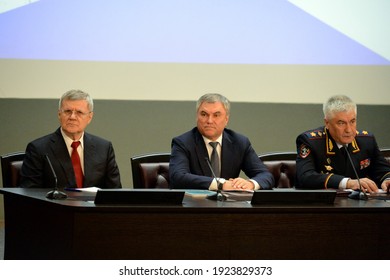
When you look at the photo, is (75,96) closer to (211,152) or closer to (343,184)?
(211,152)

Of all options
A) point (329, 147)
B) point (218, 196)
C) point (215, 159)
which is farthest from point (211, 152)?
point (218, 196)

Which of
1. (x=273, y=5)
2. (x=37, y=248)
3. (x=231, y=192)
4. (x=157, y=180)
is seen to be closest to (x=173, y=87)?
(x=273, y=5)

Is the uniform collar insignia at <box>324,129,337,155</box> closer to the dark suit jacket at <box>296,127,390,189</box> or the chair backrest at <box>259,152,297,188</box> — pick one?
the dark suit jacket at <box>296,127,390,189</box>

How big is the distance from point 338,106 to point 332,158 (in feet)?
1.02

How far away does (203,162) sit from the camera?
3.99 metres

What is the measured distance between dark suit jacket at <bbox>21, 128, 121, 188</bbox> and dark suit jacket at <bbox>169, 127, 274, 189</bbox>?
355 mm

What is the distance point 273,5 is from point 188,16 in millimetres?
663

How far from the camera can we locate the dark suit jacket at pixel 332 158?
4023 millimetres

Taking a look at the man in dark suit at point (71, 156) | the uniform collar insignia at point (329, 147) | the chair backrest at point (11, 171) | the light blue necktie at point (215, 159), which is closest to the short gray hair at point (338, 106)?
the uniform collar insignia at point (329, 147)

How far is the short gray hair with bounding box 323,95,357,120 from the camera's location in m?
3.91

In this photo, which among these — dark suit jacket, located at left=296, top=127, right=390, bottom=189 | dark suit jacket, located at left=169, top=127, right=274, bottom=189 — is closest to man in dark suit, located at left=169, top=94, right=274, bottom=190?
dark suit jacket, located at left=169, top=127, right=274, bottom=189

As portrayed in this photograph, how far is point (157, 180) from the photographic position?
398cm

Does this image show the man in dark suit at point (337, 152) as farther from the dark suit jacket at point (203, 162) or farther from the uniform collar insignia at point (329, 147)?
the dark suit jacket at point (203, 162)

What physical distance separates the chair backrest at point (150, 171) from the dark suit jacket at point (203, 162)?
92mm
